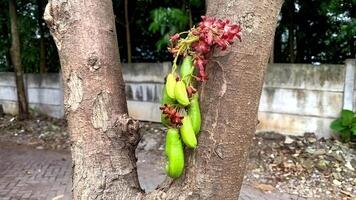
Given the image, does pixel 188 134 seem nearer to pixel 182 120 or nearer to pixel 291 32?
pixel 182 120

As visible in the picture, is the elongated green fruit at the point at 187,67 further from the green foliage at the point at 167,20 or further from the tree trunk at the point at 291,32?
the tree trunk at the point at 291,32

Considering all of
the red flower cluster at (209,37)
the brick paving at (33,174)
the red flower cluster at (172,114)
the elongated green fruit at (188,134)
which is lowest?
the brick paving at (33,174)

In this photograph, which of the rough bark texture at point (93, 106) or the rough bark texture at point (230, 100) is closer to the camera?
the rough bark texture at point (230, 100)

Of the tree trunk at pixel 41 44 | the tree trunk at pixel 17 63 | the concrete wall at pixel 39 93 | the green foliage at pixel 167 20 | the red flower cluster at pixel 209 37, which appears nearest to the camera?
the red flower cluster at pixel 209 37

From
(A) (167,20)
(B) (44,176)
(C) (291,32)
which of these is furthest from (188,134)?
(C) (291,32)

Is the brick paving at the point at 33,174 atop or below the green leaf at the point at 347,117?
below

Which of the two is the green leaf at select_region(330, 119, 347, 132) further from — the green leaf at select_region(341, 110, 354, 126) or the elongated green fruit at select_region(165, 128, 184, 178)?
the elongated green fruit at select_region(165, 128, 184, 178)

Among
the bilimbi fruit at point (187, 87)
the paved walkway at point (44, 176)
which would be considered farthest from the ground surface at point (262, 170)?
the bilimbi fruit at point (187, 87)
